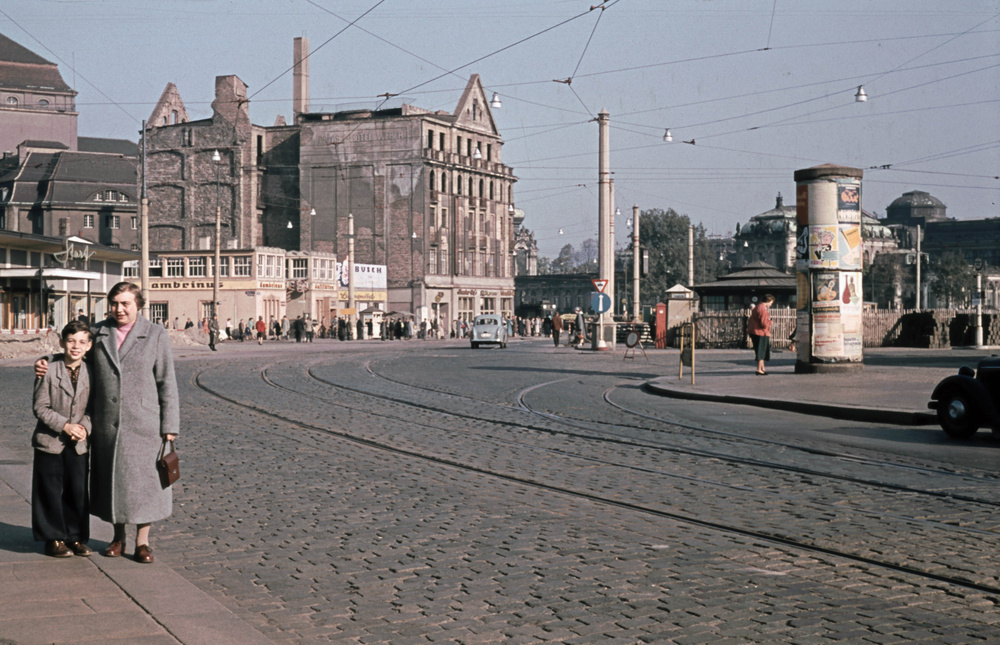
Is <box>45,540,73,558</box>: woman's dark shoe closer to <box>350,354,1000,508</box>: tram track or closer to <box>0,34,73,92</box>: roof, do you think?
<box>350,354,1000,508</box>: tram track

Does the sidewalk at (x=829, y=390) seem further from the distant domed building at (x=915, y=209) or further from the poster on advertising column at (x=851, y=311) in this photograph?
the distant domed building at (x=915, y=209)

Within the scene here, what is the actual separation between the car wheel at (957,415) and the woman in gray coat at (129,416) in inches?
403

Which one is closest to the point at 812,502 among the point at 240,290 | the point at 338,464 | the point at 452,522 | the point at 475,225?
the point at 452,522

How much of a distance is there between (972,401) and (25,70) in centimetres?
10721

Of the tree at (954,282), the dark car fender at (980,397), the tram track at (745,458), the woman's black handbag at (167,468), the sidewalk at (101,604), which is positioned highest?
the tree at (954,282)

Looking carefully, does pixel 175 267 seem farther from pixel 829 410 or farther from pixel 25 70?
pixel 829 410

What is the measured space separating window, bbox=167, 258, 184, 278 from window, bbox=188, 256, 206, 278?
2.26ft

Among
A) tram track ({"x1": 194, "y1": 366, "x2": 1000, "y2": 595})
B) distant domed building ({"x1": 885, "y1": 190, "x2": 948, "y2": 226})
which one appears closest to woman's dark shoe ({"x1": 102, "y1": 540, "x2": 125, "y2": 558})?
tram track ({"x1": 194, "y1": 366, "x2": 1000, "y2": 595})

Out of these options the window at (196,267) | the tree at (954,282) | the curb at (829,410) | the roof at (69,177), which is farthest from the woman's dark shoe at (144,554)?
the tree at (954,282)

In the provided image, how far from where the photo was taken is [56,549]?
6.54 m

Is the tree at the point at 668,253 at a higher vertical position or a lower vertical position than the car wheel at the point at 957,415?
higher

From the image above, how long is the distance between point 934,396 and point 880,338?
3133 cm

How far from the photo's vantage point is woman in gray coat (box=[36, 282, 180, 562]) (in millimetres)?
6430

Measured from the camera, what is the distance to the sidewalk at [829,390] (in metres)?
16.1
